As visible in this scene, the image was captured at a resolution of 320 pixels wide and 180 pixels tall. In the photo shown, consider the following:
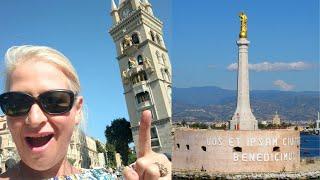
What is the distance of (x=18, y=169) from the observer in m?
0.69

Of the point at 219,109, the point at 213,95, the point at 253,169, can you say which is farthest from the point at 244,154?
the point at 213,95

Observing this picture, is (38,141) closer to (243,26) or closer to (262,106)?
(243,26)

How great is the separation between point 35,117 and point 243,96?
11.4m

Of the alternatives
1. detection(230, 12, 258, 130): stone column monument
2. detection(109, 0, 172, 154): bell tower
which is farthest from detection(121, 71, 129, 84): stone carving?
detection(230, 12, 258, 130): stone column monument

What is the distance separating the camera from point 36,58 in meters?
0.67

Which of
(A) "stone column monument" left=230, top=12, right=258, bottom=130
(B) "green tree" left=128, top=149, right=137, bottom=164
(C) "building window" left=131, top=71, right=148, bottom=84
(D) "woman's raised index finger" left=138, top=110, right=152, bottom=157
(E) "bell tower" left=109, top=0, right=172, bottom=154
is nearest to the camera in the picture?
(D) "woman's raised index finger" left=138, top=110, right=152, bottom=157

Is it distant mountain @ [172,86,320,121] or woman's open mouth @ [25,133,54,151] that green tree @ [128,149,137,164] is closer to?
woman's open mouth @ [25,133,54,151]

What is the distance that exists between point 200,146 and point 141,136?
38.9 feet

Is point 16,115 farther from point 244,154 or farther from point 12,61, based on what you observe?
point 244,154

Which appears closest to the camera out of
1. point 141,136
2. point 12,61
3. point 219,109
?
point 141,136

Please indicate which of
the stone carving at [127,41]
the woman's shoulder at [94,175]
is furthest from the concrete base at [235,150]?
the woman's shoulder at [94,175]

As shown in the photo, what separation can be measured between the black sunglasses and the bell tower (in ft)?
1.22

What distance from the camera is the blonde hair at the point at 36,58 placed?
0.67 metres

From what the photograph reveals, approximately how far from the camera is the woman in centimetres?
63
